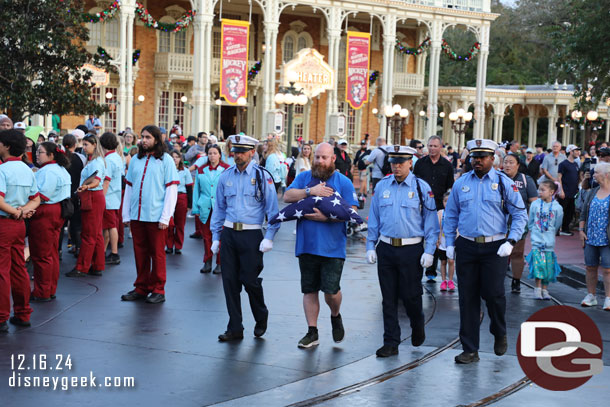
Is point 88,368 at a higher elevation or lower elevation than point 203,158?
lower

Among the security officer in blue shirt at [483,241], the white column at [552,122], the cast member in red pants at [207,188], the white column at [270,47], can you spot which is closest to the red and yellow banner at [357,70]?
the white column at [270,47]

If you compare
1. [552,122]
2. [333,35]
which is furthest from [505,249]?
[552,122]

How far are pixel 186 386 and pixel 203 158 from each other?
6555mm

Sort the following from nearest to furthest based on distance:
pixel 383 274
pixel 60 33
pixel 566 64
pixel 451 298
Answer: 1. pixel 383 274
2. pixel 451 298
3. pixel 60 33
4. pixel 566 64

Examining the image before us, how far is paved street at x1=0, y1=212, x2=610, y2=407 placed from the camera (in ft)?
20.5

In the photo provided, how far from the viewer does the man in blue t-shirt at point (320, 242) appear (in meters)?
7.62

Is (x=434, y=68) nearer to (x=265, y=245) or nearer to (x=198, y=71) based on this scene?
(x=198, y=71)

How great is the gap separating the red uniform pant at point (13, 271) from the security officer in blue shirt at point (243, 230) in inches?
74.8

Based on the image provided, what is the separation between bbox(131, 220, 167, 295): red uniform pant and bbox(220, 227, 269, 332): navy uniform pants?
158 centimetres

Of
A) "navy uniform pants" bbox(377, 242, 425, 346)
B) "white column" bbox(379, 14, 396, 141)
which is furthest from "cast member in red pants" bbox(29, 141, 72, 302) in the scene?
"white column" bbox(379, 14, 396, 141)

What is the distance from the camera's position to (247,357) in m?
7.32

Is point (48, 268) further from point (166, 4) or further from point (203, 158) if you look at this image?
point (166, 4)

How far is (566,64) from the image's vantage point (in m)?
20.2

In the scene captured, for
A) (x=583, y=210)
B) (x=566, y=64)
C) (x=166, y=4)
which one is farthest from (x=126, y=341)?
(x=166, y=4)
